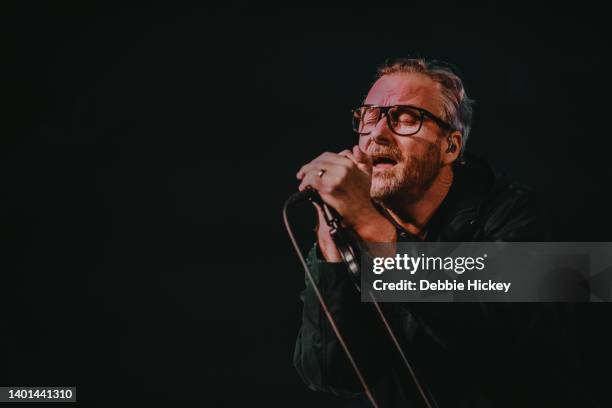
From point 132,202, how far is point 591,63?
5.14 feet

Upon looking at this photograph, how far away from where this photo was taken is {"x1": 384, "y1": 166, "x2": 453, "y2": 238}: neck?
5.13 ft

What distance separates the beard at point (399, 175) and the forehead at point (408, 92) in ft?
0.42

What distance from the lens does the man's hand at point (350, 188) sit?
1.12 meters

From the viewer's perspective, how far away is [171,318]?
1.77 meters

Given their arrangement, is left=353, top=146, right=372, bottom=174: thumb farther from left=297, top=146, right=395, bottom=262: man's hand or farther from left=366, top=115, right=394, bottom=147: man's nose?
left=366, top=115, right=394, bottom=147: man's nose

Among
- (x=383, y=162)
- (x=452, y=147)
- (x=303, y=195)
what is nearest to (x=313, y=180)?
(x=303, y=195)

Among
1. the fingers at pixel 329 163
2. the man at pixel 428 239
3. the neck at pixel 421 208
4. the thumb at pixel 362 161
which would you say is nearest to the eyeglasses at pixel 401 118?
the man at pixel 428 239

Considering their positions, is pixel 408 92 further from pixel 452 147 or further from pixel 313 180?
pixel 313 180

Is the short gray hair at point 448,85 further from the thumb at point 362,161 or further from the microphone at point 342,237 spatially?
the microphone at point 342,237

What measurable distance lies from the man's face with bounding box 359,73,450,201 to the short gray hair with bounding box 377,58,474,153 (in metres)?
0.03

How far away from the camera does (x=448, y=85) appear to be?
1.62m

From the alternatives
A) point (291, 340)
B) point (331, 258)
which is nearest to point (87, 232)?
point (291, 340)

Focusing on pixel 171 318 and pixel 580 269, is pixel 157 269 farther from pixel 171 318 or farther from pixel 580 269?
pixel 580 269

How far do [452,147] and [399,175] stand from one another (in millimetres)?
236
